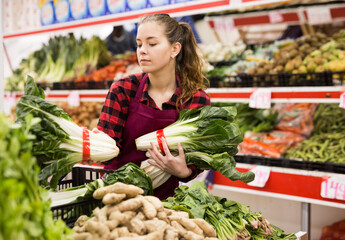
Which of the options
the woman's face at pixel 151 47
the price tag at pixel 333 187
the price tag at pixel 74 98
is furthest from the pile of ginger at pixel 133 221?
the price tag at pixel 74 98

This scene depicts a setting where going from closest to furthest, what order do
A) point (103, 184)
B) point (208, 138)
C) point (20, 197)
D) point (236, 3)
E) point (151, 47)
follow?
1. point (20, 197)
2. point (103, 184)
3. point (208, 138)
4. point (151, 47)
5. point (236, 3)

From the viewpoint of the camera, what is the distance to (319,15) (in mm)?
4672

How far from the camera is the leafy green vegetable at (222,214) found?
5.65 ft

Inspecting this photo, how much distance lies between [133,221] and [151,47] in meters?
1.09

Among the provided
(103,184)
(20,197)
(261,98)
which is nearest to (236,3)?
(261,98)

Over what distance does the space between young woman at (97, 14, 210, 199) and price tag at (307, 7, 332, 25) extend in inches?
108

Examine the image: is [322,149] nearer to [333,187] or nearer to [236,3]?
[333,187]

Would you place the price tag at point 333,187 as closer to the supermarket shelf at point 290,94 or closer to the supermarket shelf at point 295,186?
the supermarket shelf at point 295,186

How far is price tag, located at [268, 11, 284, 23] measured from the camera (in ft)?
16.2

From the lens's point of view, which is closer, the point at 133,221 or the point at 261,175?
the point at 133,221

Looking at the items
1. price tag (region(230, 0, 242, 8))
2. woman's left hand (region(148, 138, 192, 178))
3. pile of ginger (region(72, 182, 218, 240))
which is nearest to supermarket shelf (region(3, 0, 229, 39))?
price tag (region(230, 0, 242, 8))

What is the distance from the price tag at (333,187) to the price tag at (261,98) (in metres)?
0.78

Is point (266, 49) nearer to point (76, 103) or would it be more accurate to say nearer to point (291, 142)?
point (291, 142)

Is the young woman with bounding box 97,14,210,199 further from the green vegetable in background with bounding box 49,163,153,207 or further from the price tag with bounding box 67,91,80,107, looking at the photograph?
the price tag with bounding box 67,91,80,107
